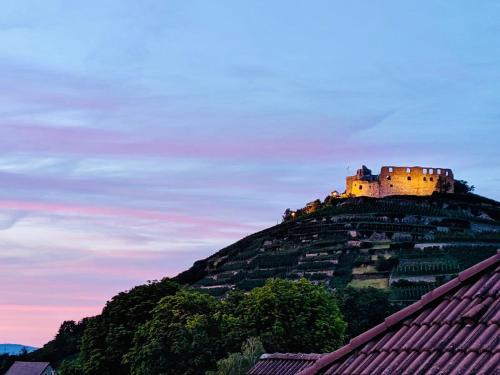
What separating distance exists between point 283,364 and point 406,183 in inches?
6495

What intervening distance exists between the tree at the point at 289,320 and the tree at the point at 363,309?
32.6 metres

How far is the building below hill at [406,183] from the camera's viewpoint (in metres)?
193

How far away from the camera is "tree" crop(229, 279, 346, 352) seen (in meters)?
53.0

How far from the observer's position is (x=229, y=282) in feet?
475

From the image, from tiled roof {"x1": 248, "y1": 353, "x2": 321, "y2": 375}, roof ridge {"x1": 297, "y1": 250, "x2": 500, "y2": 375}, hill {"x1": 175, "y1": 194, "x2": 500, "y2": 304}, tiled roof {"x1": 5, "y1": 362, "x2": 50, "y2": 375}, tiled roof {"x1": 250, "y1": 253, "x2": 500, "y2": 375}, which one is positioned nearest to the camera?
tiled roof {"x1": 250, "y1": 253, "x2": 500, "y2": 375}

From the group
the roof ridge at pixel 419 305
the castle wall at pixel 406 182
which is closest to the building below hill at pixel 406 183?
the castle wall at pixel 406 182

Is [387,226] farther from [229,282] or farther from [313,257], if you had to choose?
[229,282]

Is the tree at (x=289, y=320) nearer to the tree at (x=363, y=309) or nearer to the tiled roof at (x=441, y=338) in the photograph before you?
the tree at (x=363, y=309)

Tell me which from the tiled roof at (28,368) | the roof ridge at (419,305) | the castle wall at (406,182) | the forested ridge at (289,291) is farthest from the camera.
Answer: the castle wall at (406,182)

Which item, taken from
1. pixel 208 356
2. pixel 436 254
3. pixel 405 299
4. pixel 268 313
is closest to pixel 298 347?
pixel 268 313

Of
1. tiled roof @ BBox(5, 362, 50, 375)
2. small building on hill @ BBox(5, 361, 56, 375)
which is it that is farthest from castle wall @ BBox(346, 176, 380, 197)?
tiled roof @ BBox(5, 362, 50, 375)

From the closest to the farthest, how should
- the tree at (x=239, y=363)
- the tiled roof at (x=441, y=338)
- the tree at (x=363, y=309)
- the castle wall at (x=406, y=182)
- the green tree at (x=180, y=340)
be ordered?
the tiled roof at (x=441, y=338) → the tree at (x=239, y=363) → the green tree at (x=180, y=340) → the tree at (x=363, y=309) → the castle wall at (x=406, y=182)

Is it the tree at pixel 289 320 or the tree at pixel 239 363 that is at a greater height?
the tree at pixel 289 320

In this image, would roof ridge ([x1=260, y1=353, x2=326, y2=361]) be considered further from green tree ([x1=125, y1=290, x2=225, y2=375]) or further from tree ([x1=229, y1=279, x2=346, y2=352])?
tree ([x1=229, y1=279, x2=346, y2=352])
